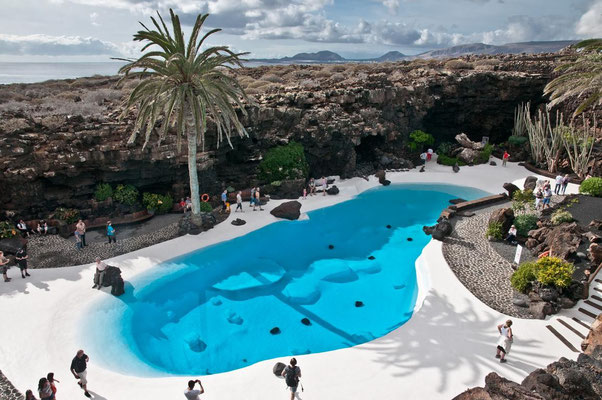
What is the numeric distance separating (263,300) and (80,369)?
7.13 metres

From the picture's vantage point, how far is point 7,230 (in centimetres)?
1848

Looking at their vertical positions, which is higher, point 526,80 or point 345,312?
point 526,80

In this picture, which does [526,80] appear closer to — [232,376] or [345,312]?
[345,312]

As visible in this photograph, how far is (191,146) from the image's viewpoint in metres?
20.0

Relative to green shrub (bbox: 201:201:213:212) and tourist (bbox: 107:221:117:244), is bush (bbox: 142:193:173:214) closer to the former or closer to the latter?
green shrub (bbox: 201:201:213:212)

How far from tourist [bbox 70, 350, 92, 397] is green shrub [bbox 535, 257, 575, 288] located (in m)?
16.0

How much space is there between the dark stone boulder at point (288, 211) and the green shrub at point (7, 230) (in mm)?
13343

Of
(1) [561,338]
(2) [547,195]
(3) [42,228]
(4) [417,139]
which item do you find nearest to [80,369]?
(3) [42,228]

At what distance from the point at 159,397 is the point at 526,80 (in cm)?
3859

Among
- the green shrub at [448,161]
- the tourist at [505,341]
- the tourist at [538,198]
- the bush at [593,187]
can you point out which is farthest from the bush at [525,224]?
the green shrub at [448,161]

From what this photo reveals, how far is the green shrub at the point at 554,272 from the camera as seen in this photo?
14.5 m

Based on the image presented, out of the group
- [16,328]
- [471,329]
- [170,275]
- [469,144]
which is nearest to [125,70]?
[170,275]

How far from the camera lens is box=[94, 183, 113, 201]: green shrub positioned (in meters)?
21.5

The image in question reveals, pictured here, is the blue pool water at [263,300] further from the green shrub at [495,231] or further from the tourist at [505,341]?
the tourist at [505,341]
